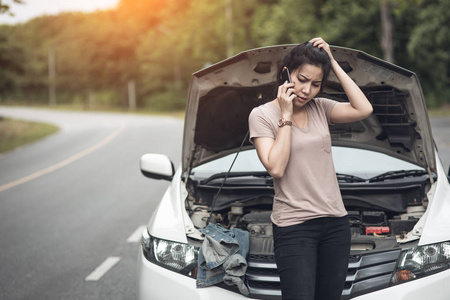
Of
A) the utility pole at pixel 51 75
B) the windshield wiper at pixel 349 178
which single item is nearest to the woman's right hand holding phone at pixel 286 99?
the windshield wiper at pixel 349 178

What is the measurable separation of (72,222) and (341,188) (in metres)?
5.09

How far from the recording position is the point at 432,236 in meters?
3.06

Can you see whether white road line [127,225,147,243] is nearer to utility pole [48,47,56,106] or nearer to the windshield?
the windshield

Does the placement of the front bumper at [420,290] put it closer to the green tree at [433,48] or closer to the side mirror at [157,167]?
the side mirror at [157,167]

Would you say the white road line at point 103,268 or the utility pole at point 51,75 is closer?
the white road line at point 103,268

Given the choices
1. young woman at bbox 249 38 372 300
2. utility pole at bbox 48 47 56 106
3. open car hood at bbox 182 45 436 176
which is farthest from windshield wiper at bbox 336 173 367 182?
utility pole at bbox 48 47 56 106

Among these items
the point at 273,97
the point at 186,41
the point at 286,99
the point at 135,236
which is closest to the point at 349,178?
the point at 273,97

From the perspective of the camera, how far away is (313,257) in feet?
8.25

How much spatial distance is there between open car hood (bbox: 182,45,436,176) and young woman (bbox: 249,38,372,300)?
915 millimetres

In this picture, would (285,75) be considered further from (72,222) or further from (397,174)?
(72,222)

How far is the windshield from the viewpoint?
403 cm

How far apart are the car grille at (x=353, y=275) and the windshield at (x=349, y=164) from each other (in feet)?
3.53

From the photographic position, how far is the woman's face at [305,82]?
2.58 metres

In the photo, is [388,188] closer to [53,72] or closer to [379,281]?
[379,281]
